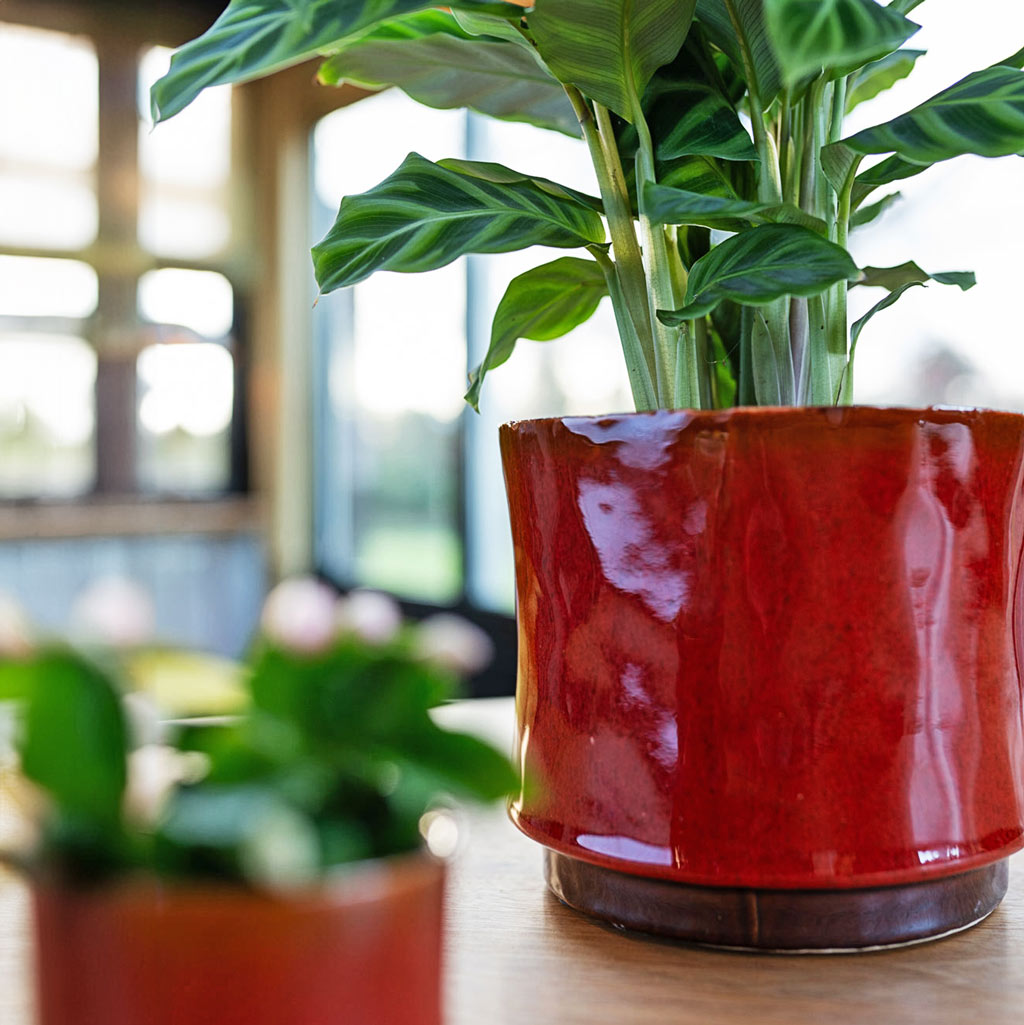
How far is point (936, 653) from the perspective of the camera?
16.2 inches

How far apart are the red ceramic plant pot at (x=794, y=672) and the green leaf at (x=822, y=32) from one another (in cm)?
12

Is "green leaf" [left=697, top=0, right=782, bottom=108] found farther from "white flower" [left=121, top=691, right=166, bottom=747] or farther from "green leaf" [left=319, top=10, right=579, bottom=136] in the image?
"white flower" [left=121, top=691, right=166, bottom=747]

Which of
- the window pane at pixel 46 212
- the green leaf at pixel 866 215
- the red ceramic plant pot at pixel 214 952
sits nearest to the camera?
the red ceramic plant pot at pixel 214 952

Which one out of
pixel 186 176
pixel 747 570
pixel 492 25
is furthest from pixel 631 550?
pixel 186 176

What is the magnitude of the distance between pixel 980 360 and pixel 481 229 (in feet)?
4.65

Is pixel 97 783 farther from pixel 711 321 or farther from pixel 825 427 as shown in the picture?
pixel 711 321

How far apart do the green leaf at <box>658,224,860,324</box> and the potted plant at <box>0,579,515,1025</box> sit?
21 centimetres

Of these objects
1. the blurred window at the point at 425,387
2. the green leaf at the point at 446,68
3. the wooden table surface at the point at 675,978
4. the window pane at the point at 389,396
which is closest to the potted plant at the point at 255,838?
the wooden table surface at the point at 675,978

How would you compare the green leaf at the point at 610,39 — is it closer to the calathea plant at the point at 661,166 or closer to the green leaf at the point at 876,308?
the calathea plant at the point at 661,166

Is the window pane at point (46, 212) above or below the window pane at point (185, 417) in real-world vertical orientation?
above

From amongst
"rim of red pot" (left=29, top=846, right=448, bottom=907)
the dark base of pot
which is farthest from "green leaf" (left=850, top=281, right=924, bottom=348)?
"rim of red pot" (left=29, top=846, right=448, bottom=907)

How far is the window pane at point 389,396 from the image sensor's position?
3.34m

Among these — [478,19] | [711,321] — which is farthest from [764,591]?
[478,19]

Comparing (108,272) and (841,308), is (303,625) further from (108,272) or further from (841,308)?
(108,272)
